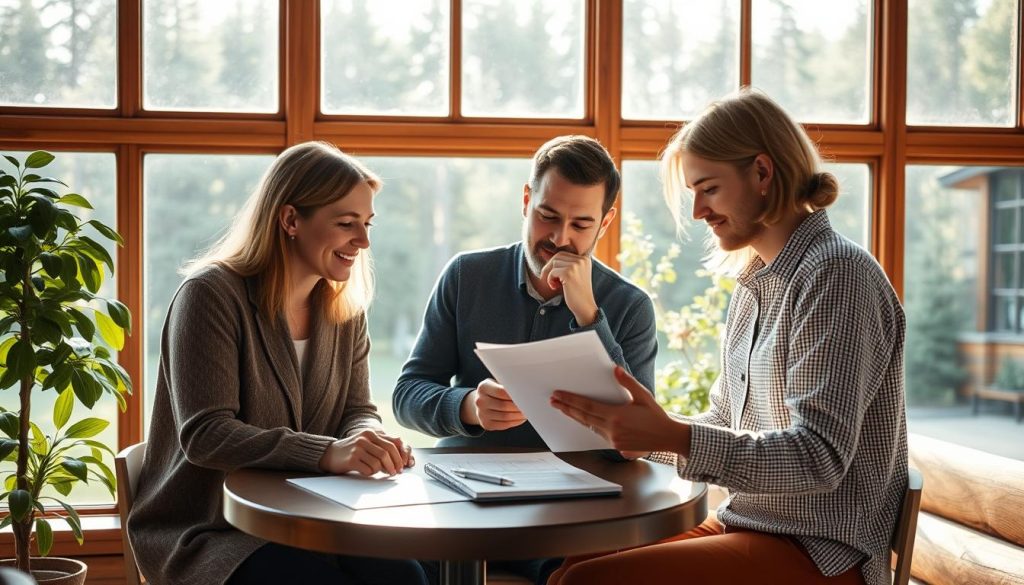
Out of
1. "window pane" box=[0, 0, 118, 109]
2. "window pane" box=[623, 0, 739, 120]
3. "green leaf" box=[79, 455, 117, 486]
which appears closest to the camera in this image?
"green leaf" box=[79, 455, 117, 486]

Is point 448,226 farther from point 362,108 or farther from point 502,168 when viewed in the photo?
point 362,108

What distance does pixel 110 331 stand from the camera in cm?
301

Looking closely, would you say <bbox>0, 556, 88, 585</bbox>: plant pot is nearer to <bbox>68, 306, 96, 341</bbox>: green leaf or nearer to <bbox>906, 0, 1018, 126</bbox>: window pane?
<bbox>68, 306, 96, 341</bbox>: green leaf

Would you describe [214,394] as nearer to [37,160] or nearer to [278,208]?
[278,208]

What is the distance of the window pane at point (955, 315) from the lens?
12.4ft

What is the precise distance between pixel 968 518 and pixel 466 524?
1908 mm

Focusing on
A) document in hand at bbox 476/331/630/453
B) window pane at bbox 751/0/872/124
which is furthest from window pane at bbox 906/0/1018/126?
document in hand at bbox 476/331/630/453

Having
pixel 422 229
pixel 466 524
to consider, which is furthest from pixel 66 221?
pixel 466 524

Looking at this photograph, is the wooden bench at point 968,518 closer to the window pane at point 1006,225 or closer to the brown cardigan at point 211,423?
the window pane at point 1006,225

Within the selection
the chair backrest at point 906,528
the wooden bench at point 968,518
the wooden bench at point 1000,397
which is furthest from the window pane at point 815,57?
the chair backrest at point 906,528

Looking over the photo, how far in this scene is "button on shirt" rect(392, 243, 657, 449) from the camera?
2482 mm

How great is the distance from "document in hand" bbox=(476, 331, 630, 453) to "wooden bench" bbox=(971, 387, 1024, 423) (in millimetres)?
2546

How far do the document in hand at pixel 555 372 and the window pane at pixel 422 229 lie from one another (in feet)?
5.69

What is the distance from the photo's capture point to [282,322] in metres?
2.27
